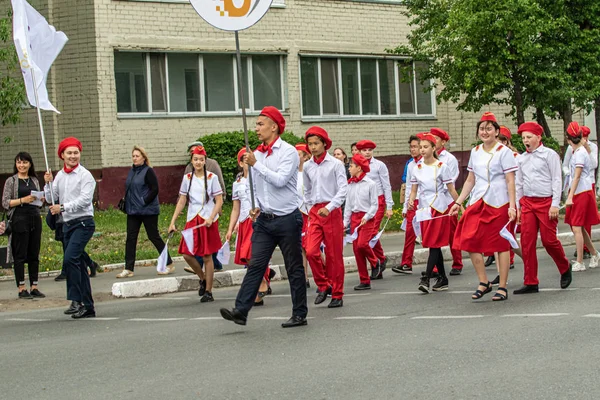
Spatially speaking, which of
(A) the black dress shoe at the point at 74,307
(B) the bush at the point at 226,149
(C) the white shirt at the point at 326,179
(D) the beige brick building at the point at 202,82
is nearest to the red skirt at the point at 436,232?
(C) the white shirt at the point at 326,179

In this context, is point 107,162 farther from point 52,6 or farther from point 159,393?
point 159,393

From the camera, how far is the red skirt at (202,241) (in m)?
12.2

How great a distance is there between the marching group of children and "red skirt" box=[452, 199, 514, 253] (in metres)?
0.01

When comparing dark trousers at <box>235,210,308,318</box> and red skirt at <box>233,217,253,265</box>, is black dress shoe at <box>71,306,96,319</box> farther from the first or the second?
dark trousers at <box>235,210,308,318</box>

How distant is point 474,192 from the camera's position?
429 inches

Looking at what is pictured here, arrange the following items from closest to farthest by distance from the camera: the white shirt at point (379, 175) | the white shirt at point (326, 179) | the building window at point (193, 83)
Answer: the white shirt at point (326, 179) → the white shirt at point (379, 175) → the building window at point (193, 83)

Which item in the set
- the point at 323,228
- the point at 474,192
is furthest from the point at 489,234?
the point at 323,228

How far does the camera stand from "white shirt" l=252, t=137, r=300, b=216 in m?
9.42

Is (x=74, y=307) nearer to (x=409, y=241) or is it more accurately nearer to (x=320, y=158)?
(x=320, y=158)

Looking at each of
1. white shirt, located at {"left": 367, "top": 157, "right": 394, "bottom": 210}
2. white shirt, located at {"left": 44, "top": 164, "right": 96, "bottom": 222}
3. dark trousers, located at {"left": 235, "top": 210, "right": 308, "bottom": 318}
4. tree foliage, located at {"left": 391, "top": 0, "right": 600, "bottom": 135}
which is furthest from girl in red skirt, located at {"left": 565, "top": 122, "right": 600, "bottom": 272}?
tree foliage, located at {"left": 391, "top": 0, "right": 600, "bottom": 135}

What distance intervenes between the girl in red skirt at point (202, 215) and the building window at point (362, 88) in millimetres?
15470

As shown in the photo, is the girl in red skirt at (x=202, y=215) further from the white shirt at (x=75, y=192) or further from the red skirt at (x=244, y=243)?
the white shirt at (x=75, y=192)

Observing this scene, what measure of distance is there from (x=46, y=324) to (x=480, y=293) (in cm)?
453

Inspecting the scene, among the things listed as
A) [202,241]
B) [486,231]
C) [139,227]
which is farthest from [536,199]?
[139,227]
